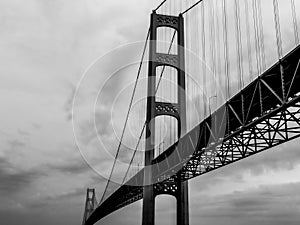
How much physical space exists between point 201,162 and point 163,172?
2916mm

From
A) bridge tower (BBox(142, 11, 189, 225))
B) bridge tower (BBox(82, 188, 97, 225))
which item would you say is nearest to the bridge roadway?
bridge tower (BBox(142, 11, 189, 225))

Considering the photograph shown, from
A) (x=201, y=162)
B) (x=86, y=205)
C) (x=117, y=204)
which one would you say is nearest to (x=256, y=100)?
(x=201, y=162)

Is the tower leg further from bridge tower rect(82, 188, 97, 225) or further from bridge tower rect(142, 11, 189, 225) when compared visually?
bridge tower rect(82, 188, 97, 225)

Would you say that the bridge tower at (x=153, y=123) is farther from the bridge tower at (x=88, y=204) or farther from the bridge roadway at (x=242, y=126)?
the bridge tower at (x=88, y=204)

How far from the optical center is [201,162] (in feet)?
67.6

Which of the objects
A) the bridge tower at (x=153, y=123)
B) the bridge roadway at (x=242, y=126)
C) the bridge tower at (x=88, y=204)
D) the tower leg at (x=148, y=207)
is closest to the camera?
the bridge roadway at (x=242, y=126)

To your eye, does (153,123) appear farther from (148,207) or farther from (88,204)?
(88,204)

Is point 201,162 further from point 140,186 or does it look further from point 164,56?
point 140,186

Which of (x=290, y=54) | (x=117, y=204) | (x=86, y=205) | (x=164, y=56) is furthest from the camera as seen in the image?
(x=86, y=205)

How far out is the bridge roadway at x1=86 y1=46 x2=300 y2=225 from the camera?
37.8 ft

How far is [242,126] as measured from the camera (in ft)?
45.7

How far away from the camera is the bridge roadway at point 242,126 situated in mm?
11508

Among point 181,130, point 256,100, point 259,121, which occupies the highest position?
point 181,130

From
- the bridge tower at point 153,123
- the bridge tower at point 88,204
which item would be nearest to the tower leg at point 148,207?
the bridge tower at point 153,123
